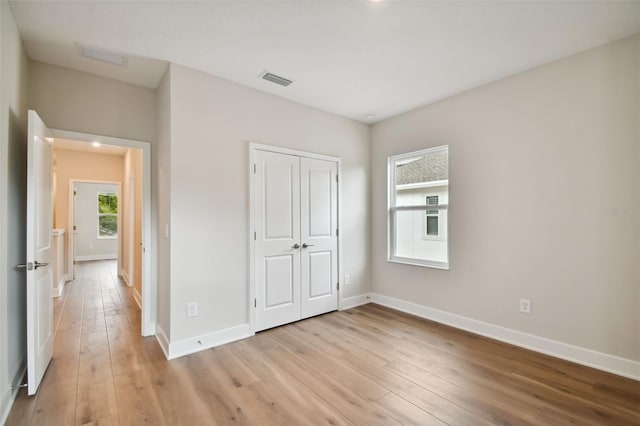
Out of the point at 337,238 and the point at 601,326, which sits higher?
the point at 337,238

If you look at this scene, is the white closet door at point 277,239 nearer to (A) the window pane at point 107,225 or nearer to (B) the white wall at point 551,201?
(B) the white wall at point 551,201

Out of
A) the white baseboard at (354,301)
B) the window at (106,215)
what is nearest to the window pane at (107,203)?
the window at (106,215)

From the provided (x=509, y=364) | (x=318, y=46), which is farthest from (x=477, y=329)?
(x=318, y=46)

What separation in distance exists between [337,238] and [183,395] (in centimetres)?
251

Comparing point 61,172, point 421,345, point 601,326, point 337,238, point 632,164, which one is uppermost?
point 61,172

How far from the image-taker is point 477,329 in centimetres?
323

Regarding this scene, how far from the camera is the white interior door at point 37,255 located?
208cm

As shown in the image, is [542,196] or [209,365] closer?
[209,365]

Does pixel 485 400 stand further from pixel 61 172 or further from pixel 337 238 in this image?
pixel 61 172

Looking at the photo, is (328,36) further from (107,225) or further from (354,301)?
(107,225)

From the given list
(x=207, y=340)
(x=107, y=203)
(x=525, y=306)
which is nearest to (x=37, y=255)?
(x=207, y=340)

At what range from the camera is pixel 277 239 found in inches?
137

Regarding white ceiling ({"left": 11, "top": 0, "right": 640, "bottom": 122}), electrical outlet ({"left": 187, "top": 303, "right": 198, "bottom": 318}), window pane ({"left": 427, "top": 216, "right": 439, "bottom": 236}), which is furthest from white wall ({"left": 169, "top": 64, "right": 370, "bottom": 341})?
window pane ({"left": 427, "top": 216, "right": 439, "bottom": 236})

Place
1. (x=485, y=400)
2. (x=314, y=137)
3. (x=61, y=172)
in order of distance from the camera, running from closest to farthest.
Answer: (x=485, y=400) < (x=314, y=137) < (x=61, y=172)
